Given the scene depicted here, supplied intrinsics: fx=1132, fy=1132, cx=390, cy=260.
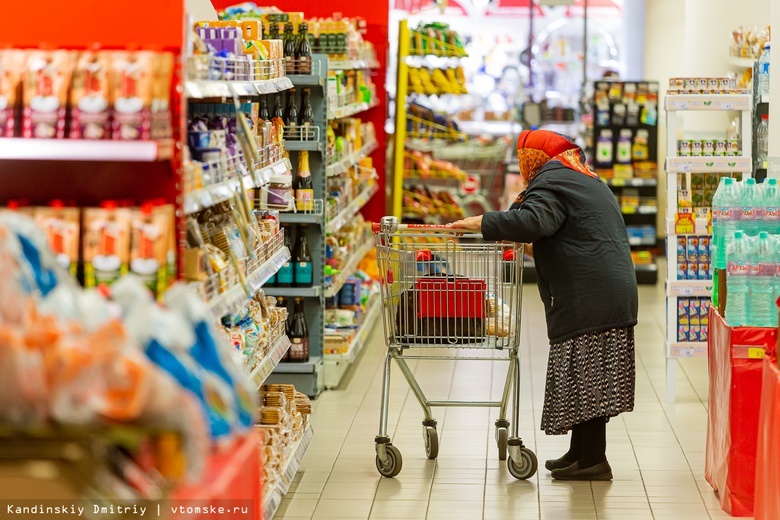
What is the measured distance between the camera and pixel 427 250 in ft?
16.6

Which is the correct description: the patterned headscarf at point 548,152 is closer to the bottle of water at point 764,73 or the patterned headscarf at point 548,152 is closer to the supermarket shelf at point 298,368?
the supermarket shelf at point 298,368

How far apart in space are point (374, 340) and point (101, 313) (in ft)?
21.7

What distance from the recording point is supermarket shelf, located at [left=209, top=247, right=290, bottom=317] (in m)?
3.57

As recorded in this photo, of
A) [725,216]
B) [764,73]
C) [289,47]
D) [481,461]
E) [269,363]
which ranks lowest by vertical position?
[481,461]

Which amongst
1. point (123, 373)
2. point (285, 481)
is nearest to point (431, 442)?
point (285, 481)

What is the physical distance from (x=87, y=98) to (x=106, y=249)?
1.33ft

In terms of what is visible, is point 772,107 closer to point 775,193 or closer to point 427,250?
point 775,193

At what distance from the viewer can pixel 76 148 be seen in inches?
118

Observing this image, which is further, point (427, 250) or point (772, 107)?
point (772, 107)

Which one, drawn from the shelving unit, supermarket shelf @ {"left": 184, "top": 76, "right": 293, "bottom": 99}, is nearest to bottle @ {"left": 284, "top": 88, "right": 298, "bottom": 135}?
supermarket shelf @ {"left": 184, "top": 76, "right": 293, "bottom": 99}

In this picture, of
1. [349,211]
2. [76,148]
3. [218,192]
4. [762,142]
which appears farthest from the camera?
[349,211]

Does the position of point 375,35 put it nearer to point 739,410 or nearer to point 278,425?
point 278,425

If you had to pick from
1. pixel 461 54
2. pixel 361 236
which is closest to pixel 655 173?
pixel 461 54

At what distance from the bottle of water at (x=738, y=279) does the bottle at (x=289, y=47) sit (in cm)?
294
